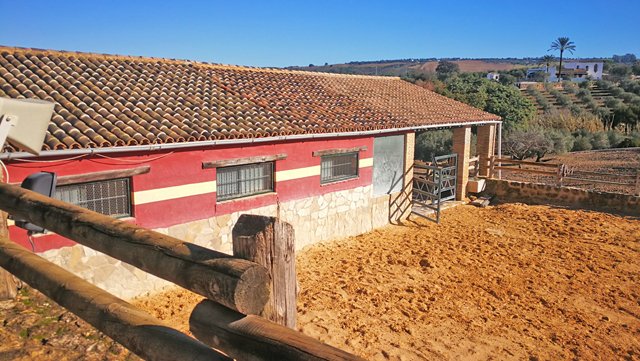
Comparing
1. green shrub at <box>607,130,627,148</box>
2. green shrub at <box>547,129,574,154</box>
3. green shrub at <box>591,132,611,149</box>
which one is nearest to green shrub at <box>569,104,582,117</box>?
green shrub at <box>607,130,627,148</box>

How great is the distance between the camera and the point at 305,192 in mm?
11031

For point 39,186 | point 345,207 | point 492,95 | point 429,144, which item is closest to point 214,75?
Answer: point 345,207

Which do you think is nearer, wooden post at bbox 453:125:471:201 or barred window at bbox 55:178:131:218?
barred window at bbox 55:178:131:218

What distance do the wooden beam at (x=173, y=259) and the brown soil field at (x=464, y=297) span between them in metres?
2.52

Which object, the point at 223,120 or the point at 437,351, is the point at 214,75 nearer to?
the point at 223,120

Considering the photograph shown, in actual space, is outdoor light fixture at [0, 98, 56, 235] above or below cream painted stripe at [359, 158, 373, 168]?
above

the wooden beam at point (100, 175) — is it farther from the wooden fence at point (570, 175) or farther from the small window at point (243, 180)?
the wooden fence at point (570, 175)

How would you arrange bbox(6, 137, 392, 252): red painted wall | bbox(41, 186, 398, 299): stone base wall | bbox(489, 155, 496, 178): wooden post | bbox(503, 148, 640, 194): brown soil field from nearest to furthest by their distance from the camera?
bbox(6, 137, 392, 252): red painted wall → bbox(41, 186, 398, 299): stone base wall → bbox(503, 148, 640, 194): brown soil field → bbox(489, 155, 496, 178): wooden post

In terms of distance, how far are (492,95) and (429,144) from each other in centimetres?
948

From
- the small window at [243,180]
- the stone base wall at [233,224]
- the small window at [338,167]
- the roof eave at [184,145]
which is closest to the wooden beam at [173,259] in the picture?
the roof eave at [184,145]

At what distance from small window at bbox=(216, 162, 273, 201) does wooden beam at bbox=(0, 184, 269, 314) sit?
6.61 meters

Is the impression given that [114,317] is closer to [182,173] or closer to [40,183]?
[40,183]

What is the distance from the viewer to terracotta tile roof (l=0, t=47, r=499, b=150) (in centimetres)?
805

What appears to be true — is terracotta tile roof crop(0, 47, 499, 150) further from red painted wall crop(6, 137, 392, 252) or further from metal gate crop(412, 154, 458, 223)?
metal gate crop(412, 154, 458, 223)
